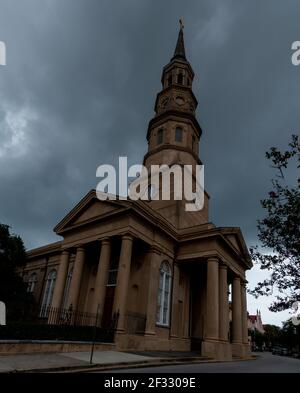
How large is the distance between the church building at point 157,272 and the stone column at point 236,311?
8cm

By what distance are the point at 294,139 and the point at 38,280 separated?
3022 centimetres

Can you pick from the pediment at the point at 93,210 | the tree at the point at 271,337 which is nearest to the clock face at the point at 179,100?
the pediment at the point at 93,210

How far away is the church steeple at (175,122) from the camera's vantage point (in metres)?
30.0

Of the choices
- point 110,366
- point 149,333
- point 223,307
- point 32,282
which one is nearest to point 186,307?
point 223,307

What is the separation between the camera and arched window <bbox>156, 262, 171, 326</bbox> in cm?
2120

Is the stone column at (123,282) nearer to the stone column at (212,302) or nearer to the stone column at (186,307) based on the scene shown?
the stone column at (212,302)

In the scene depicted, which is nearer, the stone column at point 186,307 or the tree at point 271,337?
the stone column at point 186,307

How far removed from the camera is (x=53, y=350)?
1345 cm

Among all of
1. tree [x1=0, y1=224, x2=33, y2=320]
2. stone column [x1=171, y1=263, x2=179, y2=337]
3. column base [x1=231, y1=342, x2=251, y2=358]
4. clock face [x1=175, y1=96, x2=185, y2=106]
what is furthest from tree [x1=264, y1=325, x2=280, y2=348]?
tree [x1=0, y1=224, x2=33, y2=320]

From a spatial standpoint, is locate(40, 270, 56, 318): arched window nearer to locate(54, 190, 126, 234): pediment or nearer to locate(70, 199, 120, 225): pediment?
locate(54, 190, 126, 234): pediment

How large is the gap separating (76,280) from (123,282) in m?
4.81

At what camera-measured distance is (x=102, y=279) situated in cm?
1928
